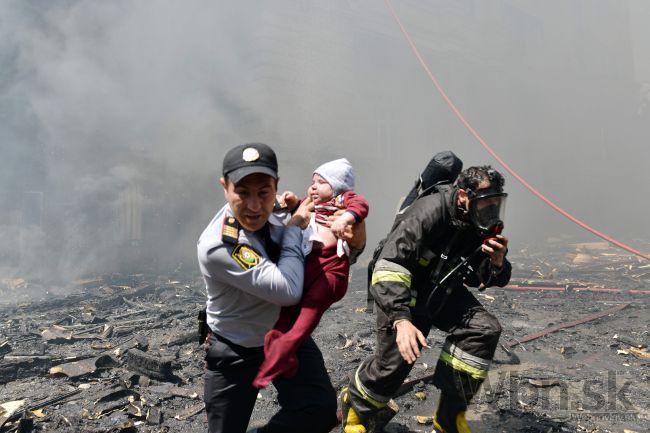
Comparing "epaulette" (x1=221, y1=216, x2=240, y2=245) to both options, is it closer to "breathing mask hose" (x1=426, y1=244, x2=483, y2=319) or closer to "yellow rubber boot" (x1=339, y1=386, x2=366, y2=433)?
"breathing mask hose" (x1=426, y1=244, x2=483, y2=319)

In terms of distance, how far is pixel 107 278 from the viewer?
9.98 m

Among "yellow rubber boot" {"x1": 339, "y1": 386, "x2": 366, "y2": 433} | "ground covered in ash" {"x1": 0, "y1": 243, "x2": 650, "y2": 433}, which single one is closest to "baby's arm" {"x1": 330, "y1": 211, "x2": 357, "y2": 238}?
"yellow rubber boot" {"x1": 339, "y1": 386, "x2": 366, "y2": 433}

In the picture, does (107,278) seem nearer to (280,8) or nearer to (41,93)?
(41,93)

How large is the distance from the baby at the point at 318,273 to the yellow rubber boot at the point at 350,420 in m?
1.25

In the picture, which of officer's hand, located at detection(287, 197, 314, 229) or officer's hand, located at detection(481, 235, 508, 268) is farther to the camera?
officer's hand, located at detection(481, 235, 508, 268)

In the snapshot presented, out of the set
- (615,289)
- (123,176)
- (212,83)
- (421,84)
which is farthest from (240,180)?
(421,84)

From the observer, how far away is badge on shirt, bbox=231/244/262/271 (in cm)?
152

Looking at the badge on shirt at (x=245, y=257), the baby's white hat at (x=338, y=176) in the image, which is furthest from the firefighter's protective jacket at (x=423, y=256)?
the badge on shirt at (x=245, y=257)

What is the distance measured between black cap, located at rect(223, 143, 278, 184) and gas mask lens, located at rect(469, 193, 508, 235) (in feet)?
4.36

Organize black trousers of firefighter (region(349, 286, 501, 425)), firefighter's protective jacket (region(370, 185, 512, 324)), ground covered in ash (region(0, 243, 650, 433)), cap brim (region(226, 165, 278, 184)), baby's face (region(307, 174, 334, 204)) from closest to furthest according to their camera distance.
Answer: cap brim (region(226, 165, 278, 184)) → baby's face (region(307, 174, 334, 204)) → firefighter's protective jacket (region(370, 185, 512, 324)) → black trousers of firefighter (region(349, 286, 501, 425)) → ground covered in ash (region(0, 243, 650, 433))

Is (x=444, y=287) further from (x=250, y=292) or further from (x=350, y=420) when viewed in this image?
(x=250, y=292)

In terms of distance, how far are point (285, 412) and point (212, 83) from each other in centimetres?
1337

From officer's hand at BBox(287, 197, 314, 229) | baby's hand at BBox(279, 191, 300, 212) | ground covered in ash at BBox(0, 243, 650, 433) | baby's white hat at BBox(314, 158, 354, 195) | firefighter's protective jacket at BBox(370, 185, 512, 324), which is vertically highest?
baby's white hat at BBox(314, 158, 354, 195)

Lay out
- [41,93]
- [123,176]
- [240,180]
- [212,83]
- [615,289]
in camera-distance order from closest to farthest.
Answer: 1. [240,180]
2. [615,289]
3. [41,93]
4. [123,176]
5. [212,83]
